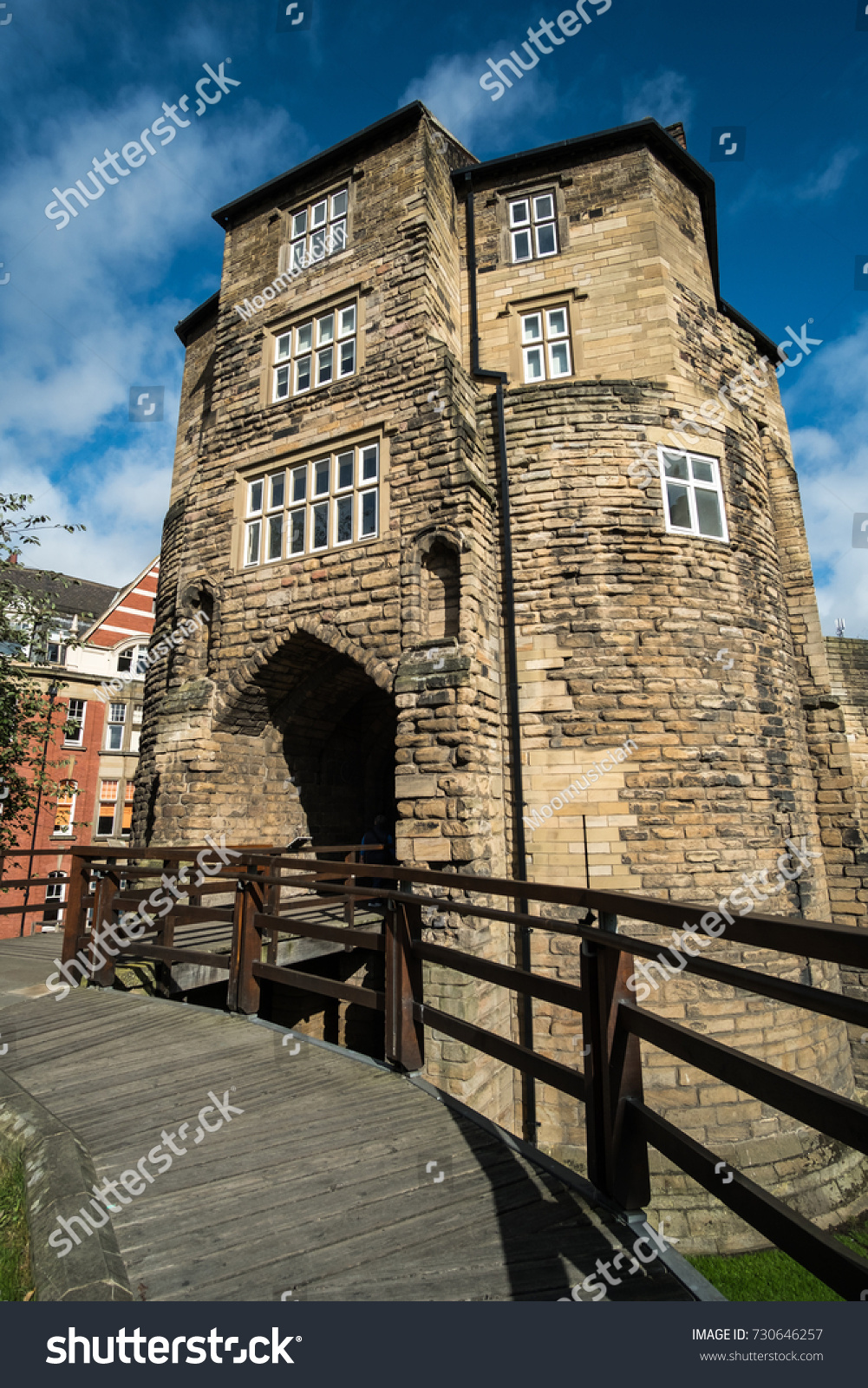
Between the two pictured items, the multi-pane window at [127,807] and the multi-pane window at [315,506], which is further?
the multi-pane window at [127,807]

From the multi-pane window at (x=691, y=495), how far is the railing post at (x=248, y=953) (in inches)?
287

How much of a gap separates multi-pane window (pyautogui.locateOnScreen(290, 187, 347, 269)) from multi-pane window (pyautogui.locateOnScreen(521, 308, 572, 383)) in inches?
138

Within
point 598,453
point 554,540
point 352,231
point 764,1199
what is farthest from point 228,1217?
point 352,231

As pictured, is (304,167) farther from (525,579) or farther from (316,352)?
(525,579)

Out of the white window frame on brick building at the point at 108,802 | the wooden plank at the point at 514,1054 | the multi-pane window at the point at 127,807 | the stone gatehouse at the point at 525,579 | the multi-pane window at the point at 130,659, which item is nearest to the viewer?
the wooden plank at the point at 514,1054

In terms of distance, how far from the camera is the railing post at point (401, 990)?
146 inches

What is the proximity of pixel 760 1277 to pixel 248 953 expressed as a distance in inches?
253

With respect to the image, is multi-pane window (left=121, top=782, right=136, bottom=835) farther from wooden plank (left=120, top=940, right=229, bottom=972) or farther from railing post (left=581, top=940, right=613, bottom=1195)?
railing post (left=581, top=940, right=613, bottom=1195)

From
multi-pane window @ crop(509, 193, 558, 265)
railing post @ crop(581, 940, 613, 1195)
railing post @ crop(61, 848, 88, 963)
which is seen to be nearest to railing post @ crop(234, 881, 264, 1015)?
railing post @ crop(61, 848, 88, 963)

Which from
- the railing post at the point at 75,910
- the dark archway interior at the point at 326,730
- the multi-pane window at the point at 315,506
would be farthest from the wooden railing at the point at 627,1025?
the multi-pane window at the point at 315,506

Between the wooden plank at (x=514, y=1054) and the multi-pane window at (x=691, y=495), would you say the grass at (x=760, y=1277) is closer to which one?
the wooden plank at (x=514, y=1054)

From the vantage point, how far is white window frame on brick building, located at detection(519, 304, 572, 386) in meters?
10.9

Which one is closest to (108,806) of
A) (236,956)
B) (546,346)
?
(546,346)
